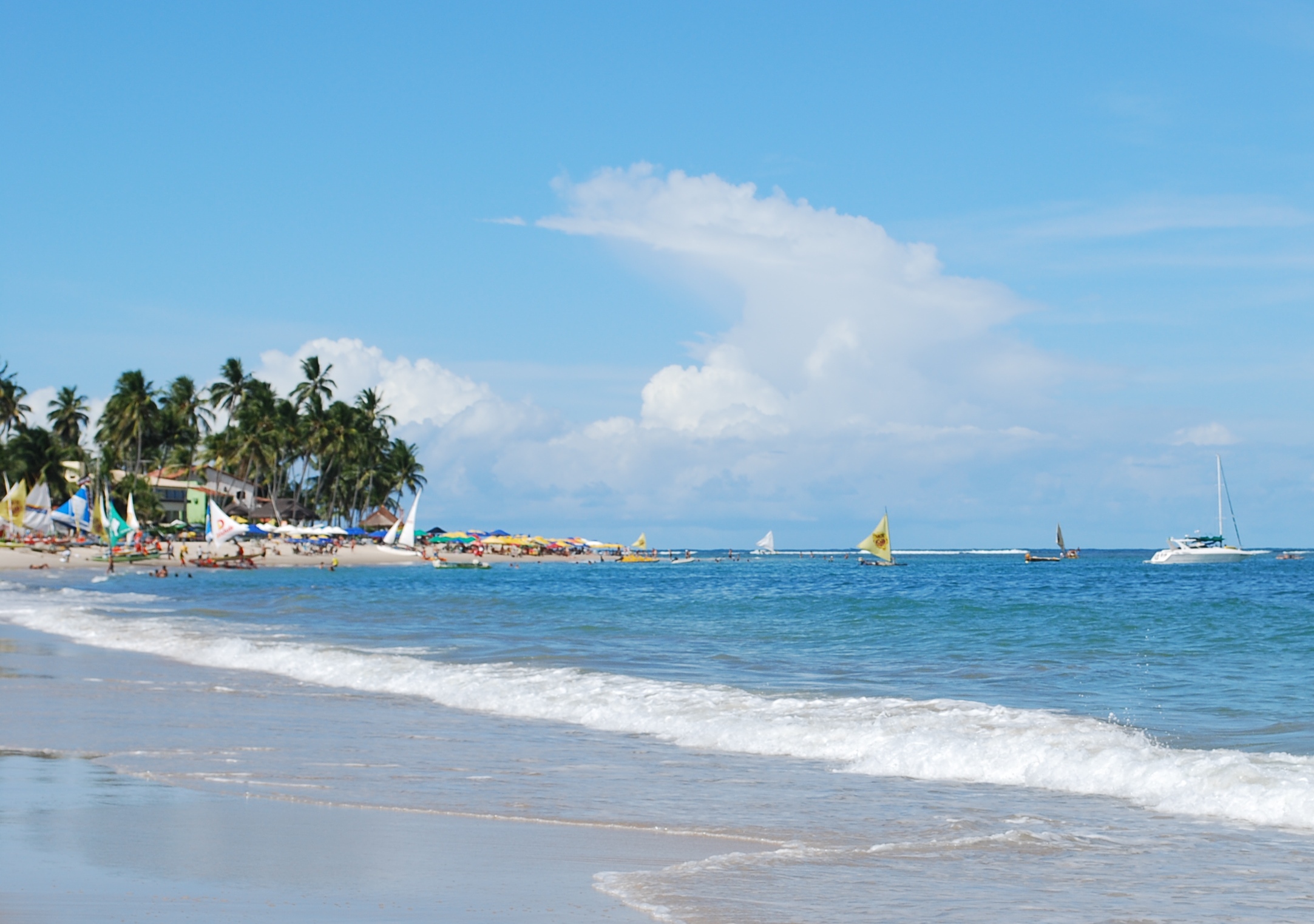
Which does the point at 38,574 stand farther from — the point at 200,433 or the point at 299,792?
the point at 299,792

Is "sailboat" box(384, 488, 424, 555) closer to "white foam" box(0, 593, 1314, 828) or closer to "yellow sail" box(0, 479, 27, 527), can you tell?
"yellow sail" box(0, 479, 27, 527)

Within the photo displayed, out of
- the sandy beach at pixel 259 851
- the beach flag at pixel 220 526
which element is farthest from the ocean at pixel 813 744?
the beach flag at pixel 220 526

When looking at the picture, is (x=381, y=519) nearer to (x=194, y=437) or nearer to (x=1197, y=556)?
(x=194, y=437)

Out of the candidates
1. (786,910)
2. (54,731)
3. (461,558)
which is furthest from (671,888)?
(461,558)

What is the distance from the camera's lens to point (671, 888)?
708cm

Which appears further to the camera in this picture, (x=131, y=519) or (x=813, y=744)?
(x=131, y=519)

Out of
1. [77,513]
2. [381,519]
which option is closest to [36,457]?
[77,513]

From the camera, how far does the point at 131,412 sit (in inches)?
3898

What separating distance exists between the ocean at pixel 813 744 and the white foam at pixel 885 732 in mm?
48

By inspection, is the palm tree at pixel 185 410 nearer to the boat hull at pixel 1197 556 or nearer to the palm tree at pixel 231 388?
the palm tree at pixel 231 388

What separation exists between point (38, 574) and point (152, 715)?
199 ft

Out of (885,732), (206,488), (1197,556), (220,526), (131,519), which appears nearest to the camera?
(885,732)

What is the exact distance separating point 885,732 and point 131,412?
99.4m

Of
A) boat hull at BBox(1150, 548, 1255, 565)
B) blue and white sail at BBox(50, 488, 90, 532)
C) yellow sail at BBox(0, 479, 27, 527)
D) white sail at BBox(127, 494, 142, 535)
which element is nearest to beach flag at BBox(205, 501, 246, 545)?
white sail at BBox(127, 494, 142, 535)
